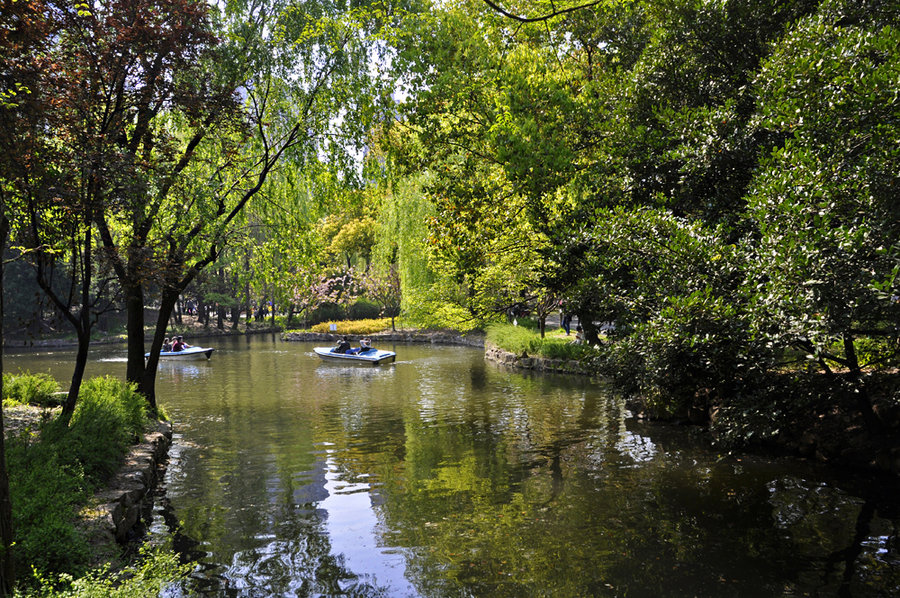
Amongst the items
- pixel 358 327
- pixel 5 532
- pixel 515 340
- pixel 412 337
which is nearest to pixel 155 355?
pixel 5 532

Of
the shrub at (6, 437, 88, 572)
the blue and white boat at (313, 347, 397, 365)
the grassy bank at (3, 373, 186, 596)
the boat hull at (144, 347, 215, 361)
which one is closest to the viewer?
the grassy bank at (3, 373, 186, 596)

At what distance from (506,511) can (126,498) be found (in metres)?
4.66

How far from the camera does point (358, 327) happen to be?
43.2 metres

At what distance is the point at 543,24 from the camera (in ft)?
32.5

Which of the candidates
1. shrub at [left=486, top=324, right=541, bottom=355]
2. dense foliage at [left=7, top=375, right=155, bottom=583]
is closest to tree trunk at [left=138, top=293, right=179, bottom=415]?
dense foliage at [left=7, top=375, right=155, bottom=583]

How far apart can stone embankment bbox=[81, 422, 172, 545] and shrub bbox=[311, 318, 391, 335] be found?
3163 centimetres

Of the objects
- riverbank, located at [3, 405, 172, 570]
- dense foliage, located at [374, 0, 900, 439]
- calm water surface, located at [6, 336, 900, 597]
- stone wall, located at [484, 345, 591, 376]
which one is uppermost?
dense foliage, located at [374, 0, 900, 439]

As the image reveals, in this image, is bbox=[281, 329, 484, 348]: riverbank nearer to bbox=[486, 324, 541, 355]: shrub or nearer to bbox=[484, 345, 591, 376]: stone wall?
bbox=[486, 324, 541, 355]: shrub

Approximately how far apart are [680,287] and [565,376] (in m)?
14.3

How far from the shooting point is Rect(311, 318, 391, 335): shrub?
4238cm

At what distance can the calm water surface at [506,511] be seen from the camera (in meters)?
6.27

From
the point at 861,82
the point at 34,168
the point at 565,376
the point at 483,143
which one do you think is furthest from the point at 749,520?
the point at 565,376

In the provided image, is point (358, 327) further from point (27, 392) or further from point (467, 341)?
point (27, 392)

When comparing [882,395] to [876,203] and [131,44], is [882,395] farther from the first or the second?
[131,44]
